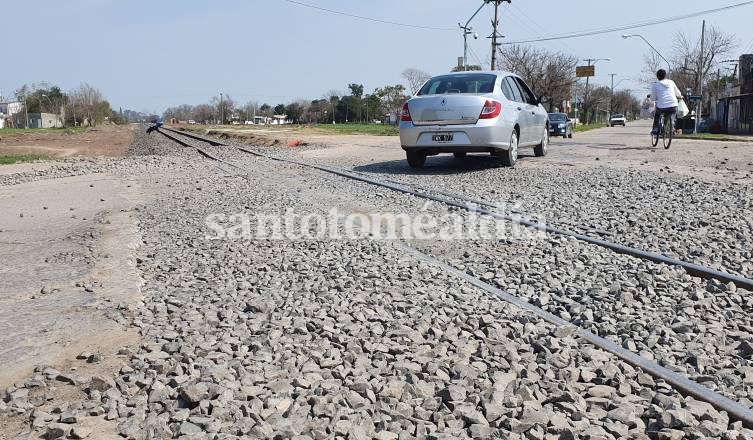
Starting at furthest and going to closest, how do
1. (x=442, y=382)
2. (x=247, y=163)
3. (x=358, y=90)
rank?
(x=358, y=90) → (x=247, y=163) → (x=442, y=382)

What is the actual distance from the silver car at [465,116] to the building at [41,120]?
151 metres

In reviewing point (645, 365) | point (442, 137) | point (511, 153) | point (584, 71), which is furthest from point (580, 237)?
point (584, 71)

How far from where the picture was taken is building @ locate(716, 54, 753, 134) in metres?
46.8

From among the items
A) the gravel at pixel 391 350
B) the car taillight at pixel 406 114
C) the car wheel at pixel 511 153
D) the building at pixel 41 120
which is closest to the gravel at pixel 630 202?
the car wheel at pixel 511 153

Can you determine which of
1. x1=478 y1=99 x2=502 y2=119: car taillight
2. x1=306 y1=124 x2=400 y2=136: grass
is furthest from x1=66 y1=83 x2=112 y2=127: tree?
x1=478 y1=99 x2=502 y2=119: car taillight

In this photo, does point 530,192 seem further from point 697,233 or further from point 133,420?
point 133,420

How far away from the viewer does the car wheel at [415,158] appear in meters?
12.3

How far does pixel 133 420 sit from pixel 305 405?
68 centimetres

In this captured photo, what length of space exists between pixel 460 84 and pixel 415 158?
1.67 metres

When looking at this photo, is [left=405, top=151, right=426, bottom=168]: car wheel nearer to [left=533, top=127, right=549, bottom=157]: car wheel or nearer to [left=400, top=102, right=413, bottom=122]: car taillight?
[left=400, top=102, right=413, bottom=122]: car taillight

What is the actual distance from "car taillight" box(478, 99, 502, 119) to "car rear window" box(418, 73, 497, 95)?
17.1 inches

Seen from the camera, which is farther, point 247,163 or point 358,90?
point 358,90

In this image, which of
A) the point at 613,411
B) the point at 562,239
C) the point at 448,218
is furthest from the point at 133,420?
the point at 448,218

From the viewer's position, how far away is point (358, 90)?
166m
